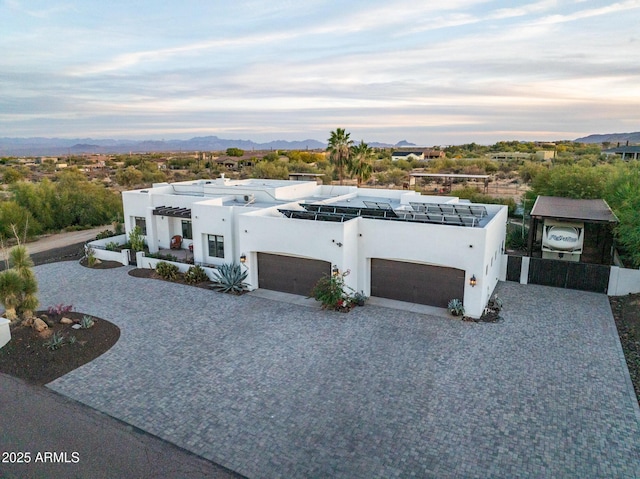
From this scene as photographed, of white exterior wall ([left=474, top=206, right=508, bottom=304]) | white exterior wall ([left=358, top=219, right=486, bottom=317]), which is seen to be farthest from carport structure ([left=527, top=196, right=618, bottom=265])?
white exterior wall ([left=358, top=219, right=486, bottom=317])

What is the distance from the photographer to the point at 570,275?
18.9 meters

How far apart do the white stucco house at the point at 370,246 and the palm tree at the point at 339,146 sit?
59.3ft

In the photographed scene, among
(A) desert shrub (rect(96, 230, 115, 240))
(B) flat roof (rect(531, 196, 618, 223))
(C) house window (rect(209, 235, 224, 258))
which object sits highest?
(B) flat roof (rect(531, 196, 618, 223))

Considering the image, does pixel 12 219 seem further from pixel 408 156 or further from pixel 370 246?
pixel 408 156

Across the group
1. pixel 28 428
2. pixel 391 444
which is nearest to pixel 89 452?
pixel 28 428

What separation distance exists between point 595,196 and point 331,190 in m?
17.4

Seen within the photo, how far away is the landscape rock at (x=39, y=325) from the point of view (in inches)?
570

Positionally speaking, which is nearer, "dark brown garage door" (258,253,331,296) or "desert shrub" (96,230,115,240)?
"dark brown garage door" (258,253,331,296)

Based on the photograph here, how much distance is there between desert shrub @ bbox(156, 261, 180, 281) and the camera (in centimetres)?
2073

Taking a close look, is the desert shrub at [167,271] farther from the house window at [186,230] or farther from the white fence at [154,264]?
the house window at [186,230]

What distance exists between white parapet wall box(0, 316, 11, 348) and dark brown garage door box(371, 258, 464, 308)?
41.3 feet

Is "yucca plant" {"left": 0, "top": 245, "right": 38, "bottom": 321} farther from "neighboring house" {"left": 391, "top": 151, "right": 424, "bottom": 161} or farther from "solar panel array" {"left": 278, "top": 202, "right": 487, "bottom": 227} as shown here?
"neighboring house" {"left": 391, "top": 151, "right": 424, "bottom": 161}

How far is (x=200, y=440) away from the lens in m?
9.39

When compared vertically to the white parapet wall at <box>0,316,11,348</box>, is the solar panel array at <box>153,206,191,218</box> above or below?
above
